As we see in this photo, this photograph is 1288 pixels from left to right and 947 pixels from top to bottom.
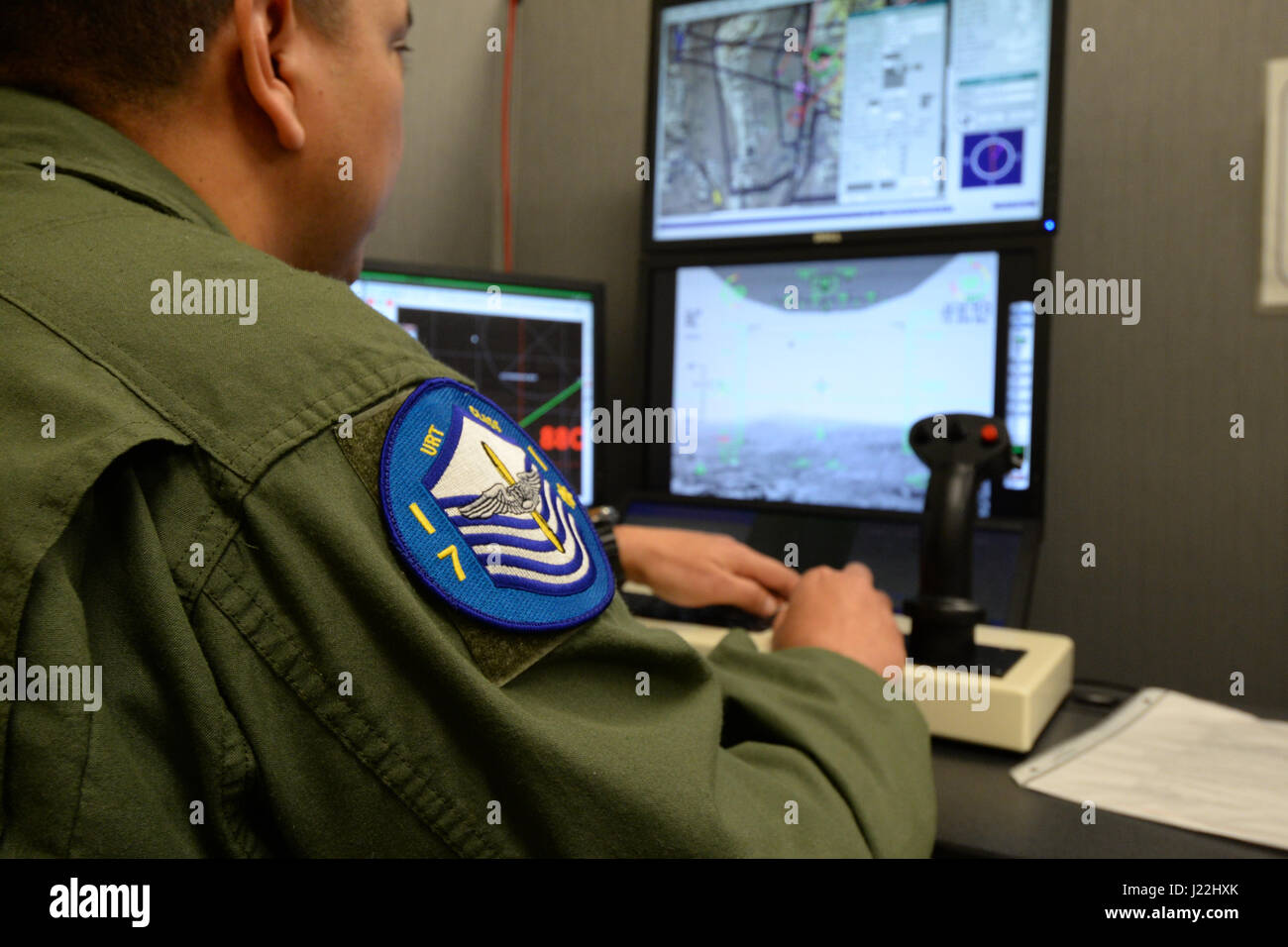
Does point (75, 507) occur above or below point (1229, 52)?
below

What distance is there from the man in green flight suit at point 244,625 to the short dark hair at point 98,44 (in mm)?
12

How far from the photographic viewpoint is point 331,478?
328 millimetres

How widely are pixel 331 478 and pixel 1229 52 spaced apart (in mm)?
1063

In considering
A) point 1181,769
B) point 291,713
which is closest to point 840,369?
point 1181,769

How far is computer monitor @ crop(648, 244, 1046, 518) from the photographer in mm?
956

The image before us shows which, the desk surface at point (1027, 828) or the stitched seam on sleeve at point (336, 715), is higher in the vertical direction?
the stitched seam on sleeve at point (336, 715)

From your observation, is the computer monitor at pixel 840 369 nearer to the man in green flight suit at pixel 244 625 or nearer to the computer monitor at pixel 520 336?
the computer monitor at pixel 520 336

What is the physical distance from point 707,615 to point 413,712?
524mm

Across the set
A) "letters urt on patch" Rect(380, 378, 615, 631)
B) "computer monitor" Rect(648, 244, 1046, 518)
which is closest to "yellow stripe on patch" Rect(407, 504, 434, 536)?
"letters urt on patch" Rect(380, 378, 615, 631)

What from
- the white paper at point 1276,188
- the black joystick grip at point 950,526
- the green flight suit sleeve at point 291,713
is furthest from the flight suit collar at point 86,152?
the white paper at point 1276,188

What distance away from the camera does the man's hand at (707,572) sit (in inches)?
32.1

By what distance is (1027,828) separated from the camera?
52 centimetres

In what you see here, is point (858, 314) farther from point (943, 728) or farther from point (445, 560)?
point (445, 560)
